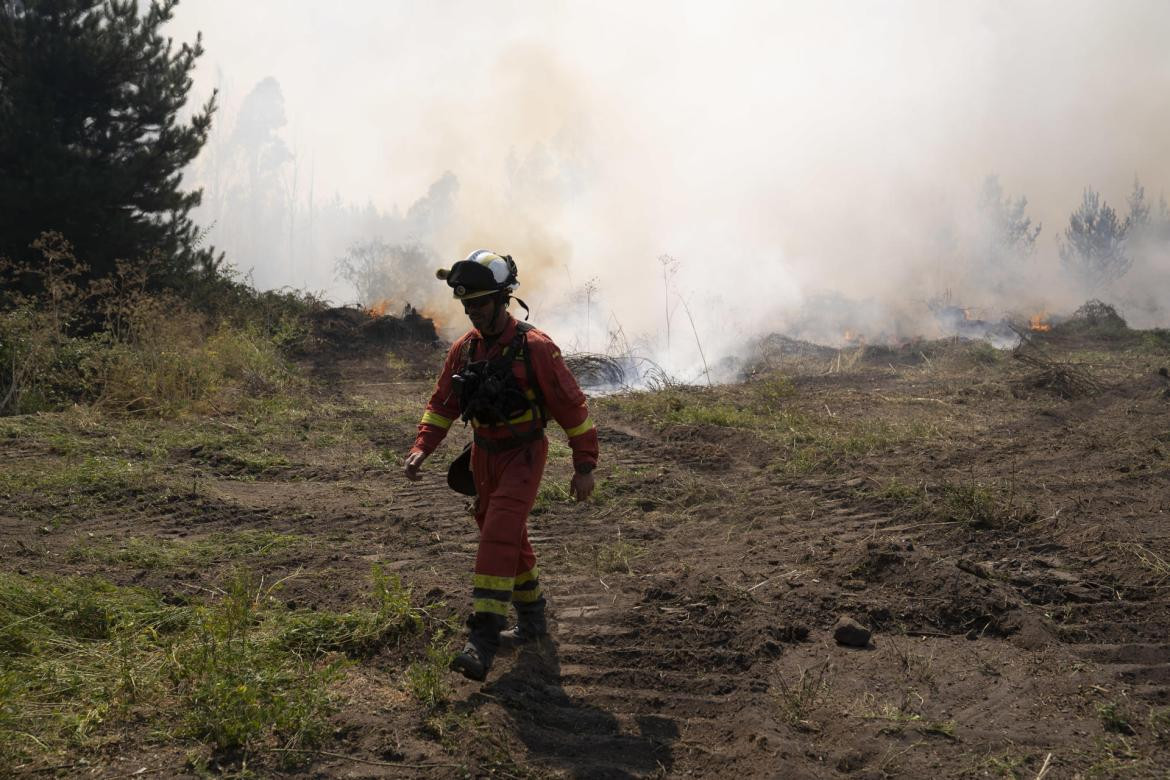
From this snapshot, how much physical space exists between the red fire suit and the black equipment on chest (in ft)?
0.07

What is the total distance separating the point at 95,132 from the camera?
1464cm

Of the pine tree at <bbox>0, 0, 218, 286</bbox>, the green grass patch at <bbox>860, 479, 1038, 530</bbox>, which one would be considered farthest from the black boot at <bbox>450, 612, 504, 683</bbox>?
the pine tree at <bbox>0, 0, 218, 286</bbox>

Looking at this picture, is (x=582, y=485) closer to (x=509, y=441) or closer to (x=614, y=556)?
(x=509, y=441)

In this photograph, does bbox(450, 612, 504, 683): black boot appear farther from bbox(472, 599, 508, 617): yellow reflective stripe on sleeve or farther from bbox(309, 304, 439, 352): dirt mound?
bbox(309, 304, 439, 352): dirt mound

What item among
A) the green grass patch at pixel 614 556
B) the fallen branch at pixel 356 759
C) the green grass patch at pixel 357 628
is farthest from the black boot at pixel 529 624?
the fallen branch at pixel 356 759

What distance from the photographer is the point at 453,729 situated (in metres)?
3.23

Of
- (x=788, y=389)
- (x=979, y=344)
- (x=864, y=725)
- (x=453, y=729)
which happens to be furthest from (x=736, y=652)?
A: (x=979, y=344)

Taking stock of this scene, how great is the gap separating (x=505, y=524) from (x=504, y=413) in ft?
1.61

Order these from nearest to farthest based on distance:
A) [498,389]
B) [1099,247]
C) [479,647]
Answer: [479,647] → [498,389] → [1099,247]

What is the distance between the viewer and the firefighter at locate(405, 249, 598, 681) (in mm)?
3748

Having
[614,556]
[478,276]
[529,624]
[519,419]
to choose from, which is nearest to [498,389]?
[519,419]

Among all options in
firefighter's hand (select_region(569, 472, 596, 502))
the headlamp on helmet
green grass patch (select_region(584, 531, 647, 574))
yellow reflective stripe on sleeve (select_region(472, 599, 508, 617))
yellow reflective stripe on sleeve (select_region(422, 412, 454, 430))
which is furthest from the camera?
green grass patch (select_region(584, 531, 647, 574))

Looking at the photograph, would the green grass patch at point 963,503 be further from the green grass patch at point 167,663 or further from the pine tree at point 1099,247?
the pine tree at point 1099,247

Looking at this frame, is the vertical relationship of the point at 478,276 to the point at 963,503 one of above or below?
above
